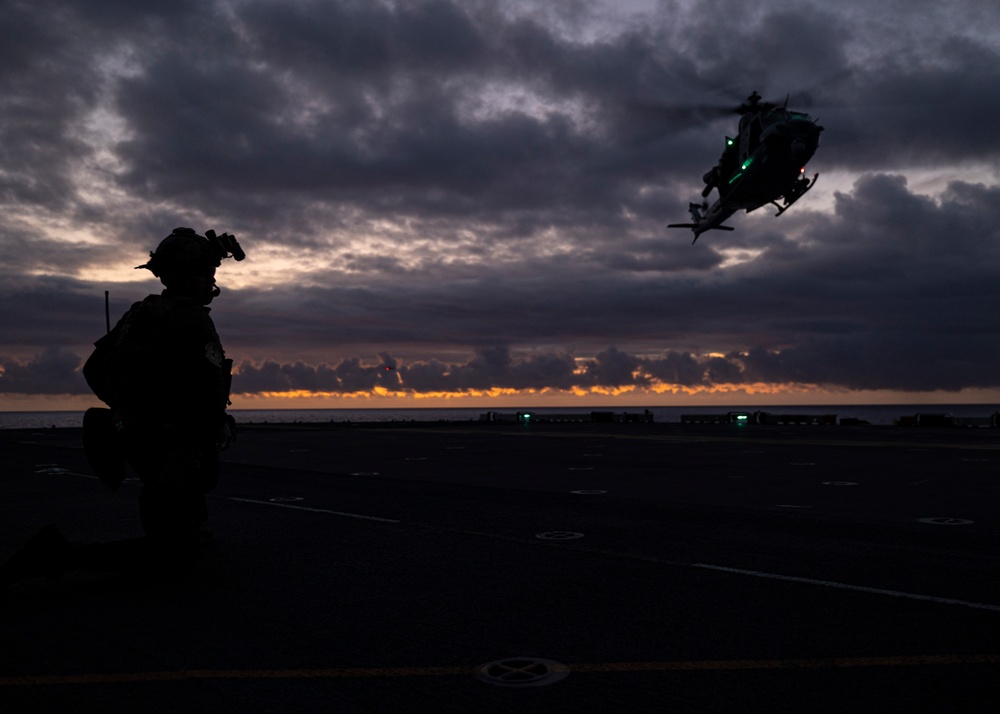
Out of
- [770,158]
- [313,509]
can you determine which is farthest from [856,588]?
[770,158]

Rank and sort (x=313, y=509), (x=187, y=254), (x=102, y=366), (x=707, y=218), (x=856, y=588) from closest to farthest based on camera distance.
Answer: (x=856, y=588) → (x=102, y=366) → (x=187, y=254) → (x=313, y=509) → (x=707, y=218)

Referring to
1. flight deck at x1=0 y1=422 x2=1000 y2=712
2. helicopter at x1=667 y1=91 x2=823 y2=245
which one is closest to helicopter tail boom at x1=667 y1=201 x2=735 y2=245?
helicopter at x1=667 y1=91 x2=823 y2=245

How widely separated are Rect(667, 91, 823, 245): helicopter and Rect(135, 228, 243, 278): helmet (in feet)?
114

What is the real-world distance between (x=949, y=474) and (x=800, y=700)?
1533cm

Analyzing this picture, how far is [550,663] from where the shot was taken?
397cm

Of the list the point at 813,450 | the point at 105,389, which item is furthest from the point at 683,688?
the point at 813,450

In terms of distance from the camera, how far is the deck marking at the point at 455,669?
3787 mm

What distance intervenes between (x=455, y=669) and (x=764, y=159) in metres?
37.6

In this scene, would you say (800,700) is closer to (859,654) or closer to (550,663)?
(859,654)

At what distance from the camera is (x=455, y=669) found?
12.8ft

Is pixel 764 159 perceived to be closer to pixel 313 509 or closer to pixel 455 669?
pixel 313 509

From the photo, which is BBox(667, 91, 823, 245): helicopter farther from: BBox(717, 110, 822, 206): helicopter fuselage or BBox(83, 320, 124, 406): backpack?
BBox(83, 320, 124, 406): backpack

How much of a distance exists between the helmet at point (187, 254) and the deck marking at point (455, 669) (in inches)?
138

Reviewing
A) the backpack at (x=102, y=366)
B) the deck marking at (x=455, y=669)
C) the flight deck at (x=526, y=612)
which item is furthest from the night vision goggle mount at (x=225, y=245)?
the deck marking at (x=455, y=669)
